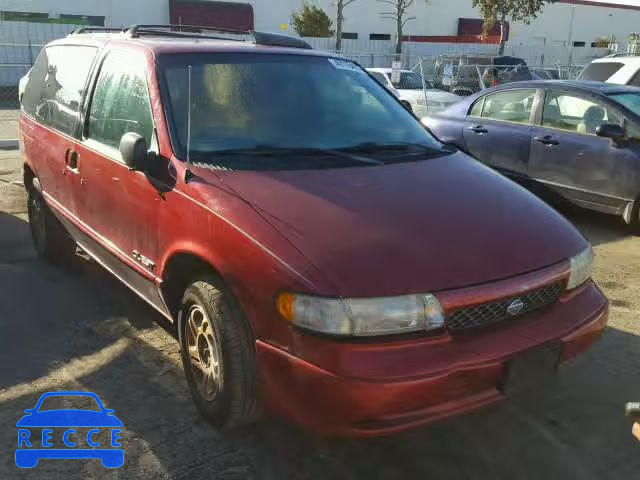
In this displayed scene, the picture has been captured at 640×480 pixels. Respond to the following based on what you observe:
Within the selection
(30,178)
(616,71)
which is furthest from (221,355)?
(616,71)

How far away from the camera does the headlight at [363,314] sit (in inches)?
89.8

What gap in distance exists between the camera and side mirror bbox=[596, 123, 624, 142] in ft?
19.7

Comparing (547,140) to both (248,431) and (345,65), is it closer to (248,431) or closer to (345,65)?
(345,65)

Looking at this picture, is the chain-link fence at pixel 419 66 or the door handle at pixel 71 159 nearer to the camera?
the door handle at pixel 71 159

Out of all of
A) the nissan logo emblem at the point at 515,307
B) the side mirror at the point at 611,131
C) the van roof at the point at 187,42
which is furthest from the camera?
the side mirror at the point at 611,131

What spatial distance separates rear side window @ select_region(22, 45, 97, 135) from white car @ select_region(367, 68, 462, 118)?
9599mm

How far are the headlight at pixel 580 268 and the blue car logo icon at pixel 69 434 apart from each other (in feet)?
7.12

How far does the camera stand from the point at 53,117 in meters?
4.47

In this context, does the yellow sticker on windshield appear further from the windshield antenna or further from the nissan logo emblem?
the nissan logo emblem

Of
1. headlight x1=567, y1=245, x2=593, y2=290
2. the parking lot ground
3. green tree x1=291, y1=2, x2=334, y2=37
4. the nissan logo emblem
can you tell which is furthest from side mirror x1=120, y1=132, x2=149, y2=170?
green tree x1=291, y1=2, x2=334, y2=37

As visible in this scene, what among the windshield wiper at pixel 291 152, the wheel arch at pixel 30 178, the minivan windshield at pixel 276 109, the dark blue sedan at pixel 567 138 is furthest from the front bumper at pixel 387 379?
the dark blue sedan at pixel 567 138

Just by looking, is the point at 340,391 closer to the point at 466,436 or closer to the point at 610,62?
the point at 466,436

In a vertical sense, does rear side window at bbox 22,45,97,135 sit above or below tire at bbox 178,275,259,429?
above

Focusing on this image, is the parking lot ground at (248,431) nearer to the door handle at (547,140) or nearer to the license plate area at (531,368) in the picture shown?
the license plate area at (531,368)
